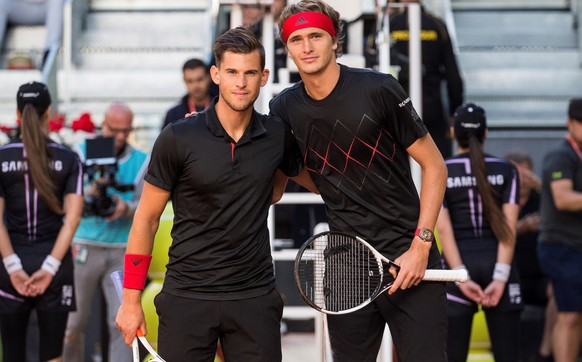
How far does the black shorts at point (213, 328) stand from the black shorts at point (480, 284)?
232 centimetres

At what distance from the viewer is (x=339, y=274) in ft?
15.3

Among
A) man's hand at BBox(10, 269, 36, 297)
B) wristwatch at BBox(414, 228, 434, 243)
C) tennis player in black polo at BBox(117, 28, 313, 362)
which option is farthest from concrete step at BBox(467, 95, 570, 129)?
tennis player in black polo at BBox(117, 28, 313, 362)

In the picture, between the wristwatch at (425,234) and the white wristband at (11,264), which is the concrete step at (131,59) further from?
the wristwatch at (425,234)

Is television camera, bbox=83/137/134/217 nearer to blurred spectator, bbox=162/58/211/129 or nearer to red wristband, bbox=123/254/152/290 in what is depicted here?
blurred spectator, bbox=162/58/211/129

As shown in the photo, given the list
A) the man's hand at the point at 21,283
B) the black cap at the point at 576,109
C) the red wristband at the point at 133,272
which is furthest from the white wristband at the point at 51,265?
the black cap at the point at 576,109

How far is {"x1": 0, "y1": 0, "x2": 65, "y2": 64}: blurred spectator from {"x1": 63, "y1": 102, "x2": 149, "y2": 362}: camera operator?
3.96 m

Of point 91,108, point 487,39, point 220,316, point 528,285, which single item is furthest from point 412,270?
point 487,39

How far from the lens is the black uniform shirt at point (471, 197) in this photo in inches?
258

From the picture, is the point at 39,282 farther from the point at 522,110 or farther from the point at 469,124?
the point at 522,110

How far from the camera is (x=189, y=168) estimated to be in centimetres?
441

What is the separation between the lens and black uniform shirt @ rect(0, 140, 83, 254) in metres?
6.71

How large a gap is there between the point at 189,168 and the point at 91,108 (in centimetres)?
676

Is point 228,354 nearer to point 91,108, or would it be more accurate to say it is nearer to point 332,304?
point 332,304

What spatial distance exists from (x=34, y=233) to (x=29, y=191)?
0.26 meters
